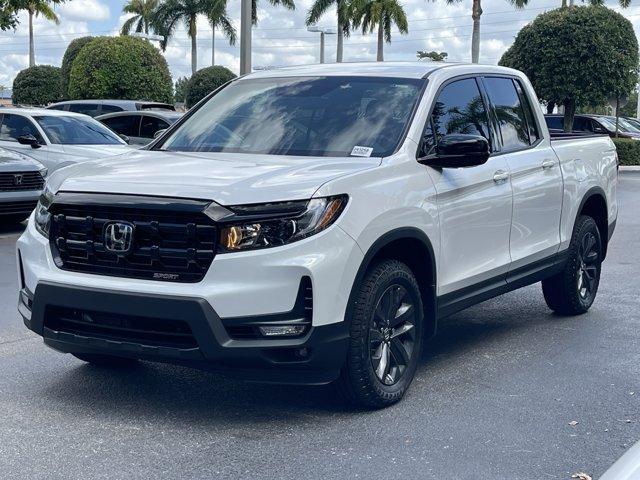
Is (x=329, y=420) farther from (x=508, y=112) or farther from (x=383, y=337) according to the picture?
(x=508, y=112)

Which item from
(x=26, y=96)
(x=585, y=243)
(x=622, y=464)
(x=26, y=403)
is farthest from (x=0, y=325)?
(x=26, y=96)

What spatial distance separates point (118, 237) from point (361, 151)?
4.80 ft

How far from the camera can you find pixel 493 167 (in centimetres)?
632

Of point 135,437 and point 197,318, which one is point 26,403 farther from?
point 197,318

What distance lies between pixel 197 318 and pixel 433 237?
1.60m

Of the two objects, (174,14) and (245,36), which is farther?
(174,14)

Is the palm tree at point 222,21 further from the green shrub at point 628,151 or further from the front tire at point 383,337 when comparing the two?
the front tire at point 383,337

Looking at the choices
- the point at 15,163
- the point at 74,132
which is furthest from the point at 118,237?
the point at 74,132

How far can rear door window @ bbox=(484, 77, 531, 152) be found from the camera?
6.82 m

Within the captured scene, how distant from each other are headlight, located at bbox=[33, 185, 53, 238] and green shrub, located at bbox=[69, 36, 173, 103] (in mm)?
28238

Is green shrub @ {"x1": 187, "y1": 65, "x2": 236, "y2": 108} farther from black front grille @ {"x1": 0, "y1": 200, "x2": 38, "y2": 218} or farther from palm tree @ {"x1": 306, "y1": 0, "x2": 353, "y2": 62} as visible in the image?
black front grille @ {"x1": 0, "y1": 200, "x2": 38, "y2": 218}

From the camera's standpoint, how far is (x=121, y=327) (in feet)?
15.9

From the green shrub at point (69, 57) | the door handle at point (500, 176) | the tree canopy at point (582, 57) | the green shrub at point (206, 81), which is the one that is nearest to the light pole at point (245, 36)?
the door handle at point (500, 176)

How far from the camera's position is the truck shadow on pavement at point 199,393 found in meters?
5.27
